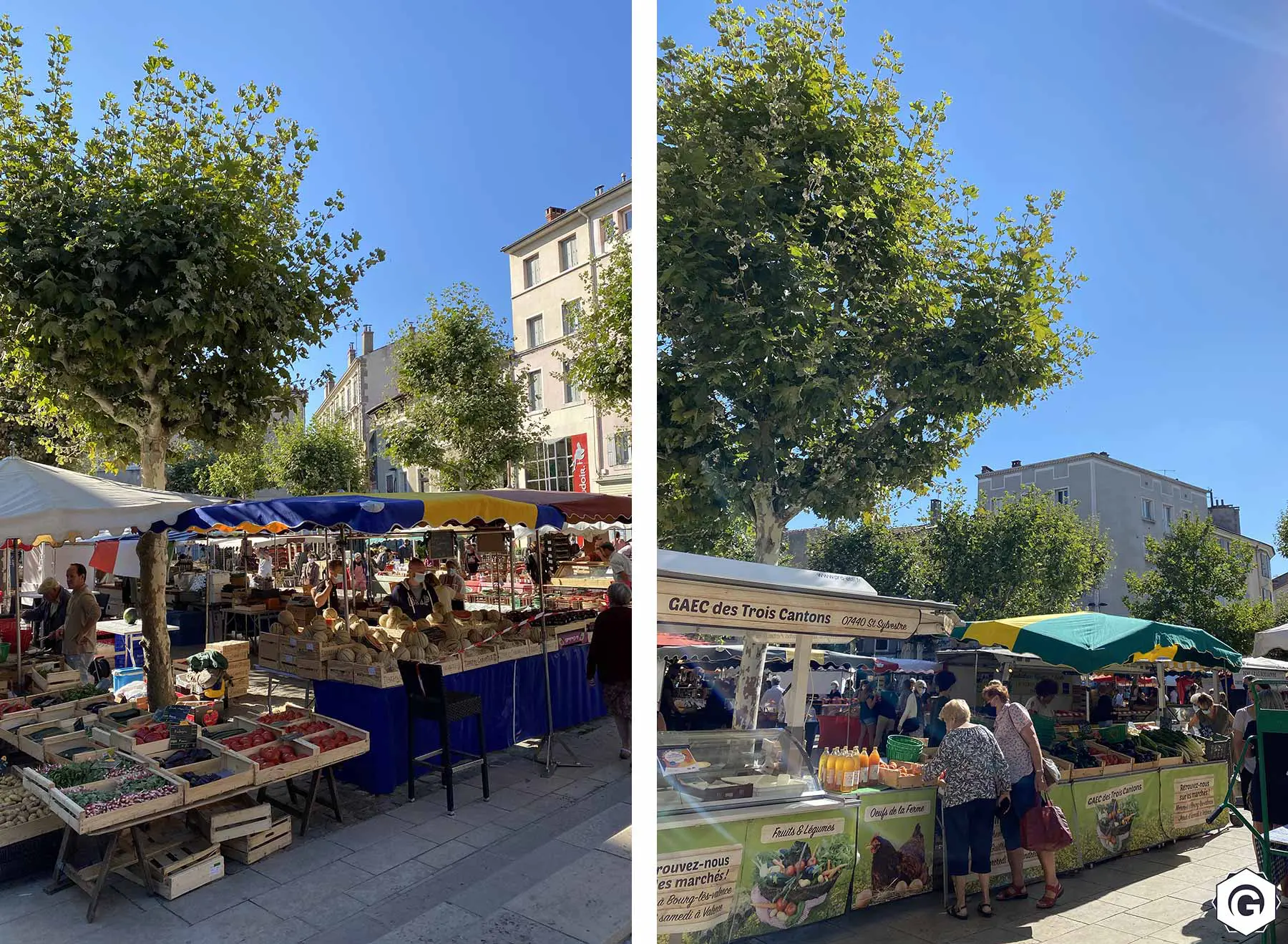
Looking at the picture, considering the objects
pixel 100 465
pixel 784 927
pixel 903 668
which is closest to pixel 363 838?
pixel 784 927

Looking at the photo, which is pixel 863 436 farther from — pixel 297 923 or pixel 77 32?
pixel 77 32

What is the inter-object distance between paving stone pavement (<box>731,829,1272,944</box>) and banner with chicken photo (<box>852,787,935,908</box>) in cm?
21

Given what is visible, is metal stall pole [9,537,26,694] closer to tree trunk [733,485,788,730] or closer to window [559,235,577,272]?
window [559,235,577,272]

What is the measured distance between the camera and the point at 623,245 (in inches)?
105

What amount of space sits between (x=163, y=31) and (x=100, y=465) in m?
3.29

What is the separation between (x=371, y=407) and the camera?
15875 millimetres

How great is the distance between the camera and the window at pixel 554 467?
420cm

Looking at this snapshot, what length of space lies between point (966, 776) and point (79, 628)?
570 cm

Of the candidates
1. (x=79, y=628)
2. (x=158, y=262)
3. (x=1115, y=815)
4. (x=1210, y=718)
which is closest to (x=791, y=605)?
(x=1115, y=815)

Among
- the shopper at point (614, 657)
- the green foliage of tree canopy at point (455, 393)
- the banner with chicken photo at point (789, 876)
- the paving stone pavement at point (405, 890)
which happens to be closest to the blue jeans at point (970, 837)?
the banner with chicken photo at point (789, 876)

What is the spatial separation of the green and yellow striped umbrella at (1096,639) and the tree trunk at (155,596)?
4839mm

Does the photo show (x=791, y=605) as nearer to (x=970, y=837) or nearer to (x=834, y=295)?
(x=834, y=295)

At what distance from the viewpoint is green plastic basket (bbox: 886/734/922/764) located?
2412mm

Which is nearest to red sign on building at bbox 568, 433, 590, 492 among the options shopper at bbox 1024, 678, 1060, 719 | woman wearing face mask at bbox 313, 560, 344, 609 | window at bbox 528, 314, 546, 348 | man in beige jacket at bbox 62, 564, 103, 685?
window at bbox 528, 314, 546, 348
